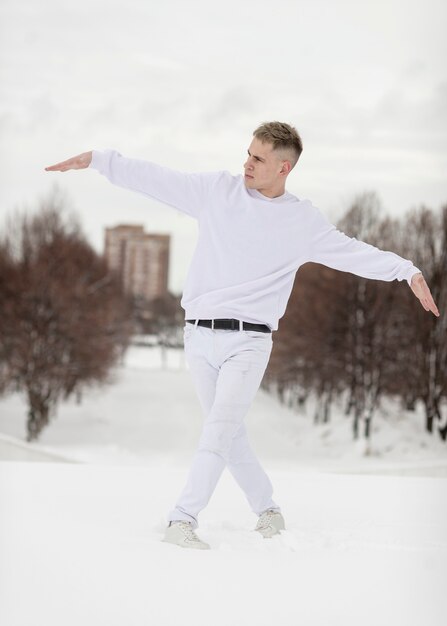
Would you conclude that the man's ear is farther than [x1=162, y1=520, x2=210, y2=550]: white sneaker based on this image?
Yes

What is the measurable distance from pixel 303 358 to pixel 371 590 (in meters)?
24.0

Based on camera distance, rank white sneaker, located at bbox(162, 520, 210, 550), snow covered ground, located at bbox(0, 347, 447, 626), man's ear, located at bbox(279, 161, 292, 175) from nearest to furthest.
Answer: snow covered ground, located at bbox(0, 347, 447, 626)
white sneaker, located at bbox(162, 520, 210, 550)
man's ear, located at bbox(279, 161, 292, 175)

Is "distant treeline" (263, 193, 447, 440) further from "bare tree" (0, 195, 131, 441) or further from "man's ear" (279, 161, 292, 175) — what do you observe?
"man's ear" (279, 161, 292, 175)

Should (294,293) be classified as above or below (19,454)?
above

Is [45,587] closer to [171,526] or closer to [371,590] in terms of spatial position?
[171,526]

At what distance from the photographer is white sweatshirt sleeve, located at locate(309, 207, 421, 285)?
Result: 298 centimetres

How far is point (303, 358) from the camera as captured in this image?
86.2ft

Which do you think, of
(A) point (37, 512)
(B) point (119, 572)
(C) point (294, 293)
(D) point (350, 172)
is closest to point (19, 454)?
(A) point (37, 512)

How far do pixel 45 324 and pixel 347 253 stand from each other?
22.3m

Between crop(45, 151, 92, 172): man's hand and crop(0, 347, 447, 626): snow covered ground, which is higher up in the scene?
crop(45, 151, 92, 172): man's hand

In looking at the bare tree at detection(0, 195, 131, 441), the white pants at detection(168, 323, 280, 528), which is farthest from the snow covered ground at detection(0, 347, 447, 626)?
the bare tree at detection(0, 195, 131, 441)

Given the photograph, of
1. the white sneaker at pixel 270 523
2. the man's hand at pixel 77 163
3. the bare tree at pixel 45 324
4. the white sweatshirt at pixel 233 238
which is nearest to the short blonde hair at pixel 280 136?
the white sweatshirt at pixel 233 238

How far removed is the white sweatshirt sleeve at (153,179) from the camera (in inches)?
113

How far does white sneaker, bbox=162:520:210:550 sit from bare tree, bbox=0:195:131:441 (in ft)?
71.2
